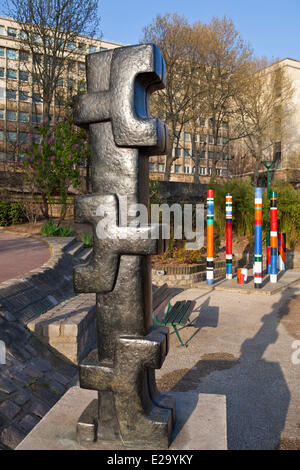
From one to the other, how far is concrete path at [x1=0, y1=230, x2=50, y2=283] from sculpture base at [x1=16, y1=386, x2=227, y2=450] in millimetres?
4069

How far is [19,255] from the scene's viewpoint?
895 centimetres

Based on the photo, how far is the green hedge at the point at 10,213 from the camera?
1552cm

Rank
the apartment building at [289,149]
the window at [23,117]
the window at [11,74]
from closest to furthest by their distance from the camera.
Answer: the apartment building at [289,149]
the window at [23,117]
the window at [11,74]

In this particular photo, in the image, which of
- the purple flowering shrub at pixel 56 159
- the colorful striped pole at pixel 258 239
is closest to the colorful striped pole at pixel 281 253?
the colorful striped pole at pixel 258 239

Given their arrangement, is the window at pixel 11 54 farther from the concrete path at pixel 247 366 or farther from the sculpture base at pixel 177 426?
the sculpture base at pixel 177 426

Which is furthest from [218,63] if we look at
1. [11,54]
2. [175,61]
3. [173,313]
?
[11,54]

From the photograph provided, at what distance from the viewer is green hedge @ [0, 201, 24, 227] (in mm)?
15523

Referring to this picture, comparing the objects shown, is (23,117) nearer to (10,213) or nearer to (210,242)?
(10,213)

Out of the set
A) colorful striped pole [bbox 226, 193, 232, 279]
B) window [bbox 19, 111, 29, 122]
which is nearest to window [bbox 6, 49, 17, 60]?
window [bbox 19, 111, 29, 122]

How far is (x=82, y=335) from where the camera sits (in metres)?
4.42

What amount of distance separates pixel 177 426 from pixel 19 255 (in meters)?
7.57

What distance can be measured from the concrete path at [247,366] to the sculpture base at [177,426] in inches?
32.5
